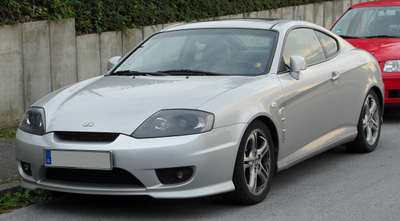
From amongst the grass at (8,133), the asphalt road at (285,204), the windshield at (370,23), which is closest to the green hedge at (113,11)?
the grass at (8,133)

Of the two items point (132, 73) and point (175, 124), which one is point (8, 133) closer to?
point (132, 73)

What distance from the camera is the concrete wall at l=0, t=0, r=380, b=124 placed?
784 centimetres

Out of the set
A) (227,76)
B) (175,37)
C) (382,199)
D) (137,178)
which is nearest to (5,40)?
(175,37)

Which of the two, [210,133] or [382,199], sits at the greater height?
[210,133]

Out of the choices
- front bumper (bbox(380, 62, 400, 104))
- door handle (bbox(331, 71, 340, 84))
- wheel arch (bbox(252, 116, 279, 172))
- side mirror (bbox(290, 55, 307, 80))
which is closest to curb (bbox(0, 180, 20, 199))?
wheel arch (bbox(252, 116, 279, 172))

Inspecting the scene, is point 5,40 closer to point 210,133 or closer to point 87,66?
point 87,66

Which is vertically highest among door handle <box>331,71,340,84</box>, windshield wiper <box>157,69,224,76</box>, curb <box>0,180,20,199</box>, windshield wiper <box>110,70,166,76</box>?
windshield wiper <box>157,69,224,76</box>

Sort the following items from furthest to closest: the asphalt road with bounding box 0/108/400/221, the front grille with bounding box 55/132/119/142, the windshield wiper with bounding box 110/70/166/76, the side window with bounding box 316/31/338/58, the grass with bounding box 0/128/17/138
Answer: the grass with bounding box 0/128/17/138, the side window with bounding box 316/31/338/58, the windshield wiper with bounding box 110/70/166/76, the asphalt road with bounding box 0/108/400/221, the front grille with bounding box 55/132/119/142

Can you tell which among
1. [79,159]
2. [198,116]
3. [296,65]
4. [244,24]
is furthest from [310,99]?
[79,159]

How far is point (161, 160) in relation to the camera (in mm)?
3869

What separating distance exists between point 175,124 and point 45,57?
5031mm

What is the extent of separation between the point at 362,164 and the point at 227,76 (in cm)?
Answer: 195

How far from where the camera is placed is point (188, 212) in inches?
169

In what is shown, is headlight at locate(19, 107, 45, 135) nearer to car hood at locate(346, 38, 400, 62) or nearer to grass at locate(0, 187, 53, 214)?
grass at locate(0, 187, 53, 214)
